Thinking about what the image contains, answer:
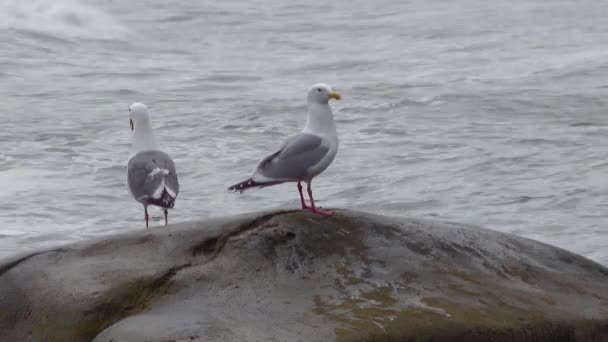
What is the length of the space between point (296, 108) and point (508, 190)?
403 centimetres

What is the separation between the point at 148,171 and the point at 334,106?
21.7 ft

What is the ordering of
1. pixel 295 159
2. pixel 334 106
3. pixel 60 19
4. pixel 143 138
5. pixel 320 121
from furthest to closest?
pixel 60 19
pixel 334 106
pixel 143 138
pixel 320 121
pixel 295 159

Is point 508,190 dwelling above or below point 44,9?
below

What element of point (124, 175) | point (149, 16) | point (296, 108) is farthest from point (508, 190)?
point (149, 16)

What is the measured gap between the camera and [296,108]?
12.7 m

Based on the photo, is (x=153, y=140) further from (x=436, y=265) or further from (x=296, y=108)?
(x=296, y=108)

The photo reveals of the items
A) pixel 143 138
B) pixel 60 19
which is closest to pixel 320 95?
pixel 143 138

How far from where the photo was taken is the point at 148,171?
6305 mm

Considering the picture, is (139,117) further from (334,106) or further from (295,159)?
(334,106)

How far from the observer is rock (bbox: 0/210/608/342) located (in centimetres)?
407

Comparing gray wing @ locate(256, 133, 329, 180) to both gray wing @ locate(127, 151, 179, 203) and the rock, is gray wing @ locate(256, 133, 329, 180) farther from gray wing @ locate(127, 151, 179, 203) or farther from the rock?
gray wing @ locate(127, 151, 179, 203)

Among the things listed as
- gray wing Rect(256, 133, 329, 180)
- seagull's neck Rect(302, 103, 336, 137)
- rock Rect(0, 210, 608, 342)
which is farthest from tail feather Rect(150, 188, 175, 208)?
rock Rect(0, 210, 608, 342)

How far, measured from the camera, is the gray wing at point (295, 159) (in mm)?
5371

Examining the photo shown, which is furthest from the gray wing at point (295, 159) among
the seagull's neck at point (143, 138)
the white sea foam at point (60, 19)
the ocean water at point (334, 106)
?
the white sea foam at point (60, 19)
